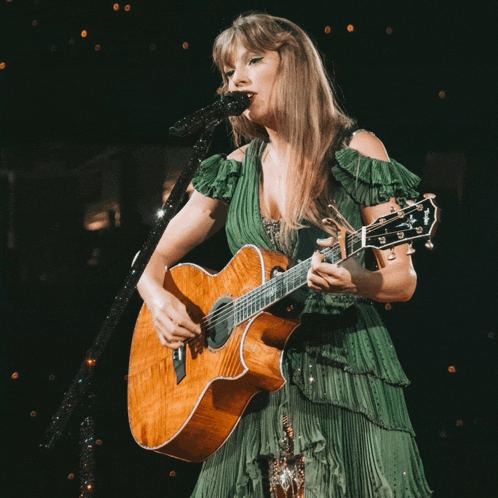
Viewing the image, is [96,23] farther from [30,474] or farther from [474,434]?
[474,434]

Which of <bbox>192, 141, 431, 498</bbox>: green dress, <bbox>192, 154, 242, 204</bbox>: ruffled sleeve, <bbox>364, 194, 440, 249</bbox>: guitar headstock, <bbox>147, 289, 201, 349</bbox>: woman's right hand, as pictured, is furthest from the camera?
<bbox>192, 154, 242, 204</bbox>: ruffled sleeve

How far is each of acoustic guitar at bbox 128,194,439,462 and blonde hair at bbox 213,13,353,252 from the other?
0.59ft

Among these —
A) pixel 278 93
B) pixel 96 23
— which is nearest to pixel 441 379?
pixel 278 93

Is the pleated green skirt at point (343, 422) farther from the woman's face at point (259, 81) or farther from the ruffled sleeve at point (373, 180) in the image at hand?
the woman's face at point (259, 81)

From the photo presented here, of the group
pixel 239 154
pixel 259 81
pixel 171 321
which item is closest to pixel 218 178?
pixel 239 154

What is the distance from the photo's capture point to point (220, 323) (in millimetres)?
2174

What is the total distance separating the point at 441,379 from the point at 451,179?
569 millimetres

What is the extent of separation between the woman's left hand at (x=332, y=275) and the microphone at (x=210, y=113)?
0.38 m

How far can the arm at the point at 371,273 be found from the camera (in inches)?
73.2

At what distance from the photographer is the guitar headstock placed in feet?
5.70

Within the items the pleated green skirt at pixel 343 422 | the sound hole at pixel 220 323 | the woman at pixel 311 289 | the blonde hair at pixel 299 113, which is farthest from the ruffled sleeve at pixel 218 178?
the pleated green skirt at pixel 343 422

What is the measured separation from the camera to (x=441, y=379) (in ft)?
7.72

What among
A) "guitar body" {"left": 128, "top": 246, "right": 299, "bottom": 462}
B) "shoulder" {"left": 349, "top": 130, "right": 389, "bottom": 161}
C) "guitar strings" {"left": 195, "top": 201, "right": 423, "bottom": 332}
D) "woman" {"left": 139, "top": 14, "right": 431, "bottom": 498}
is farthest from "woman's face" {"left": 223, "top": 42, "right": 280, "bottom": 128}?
"guitar strings" {"left": 195, "top": 201, "right": 423, "bottom": 332}

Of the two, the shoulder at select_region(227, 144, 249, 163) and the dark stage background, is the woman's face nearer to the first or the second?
the shoulder at select_region(227, 144, 249, 163)
